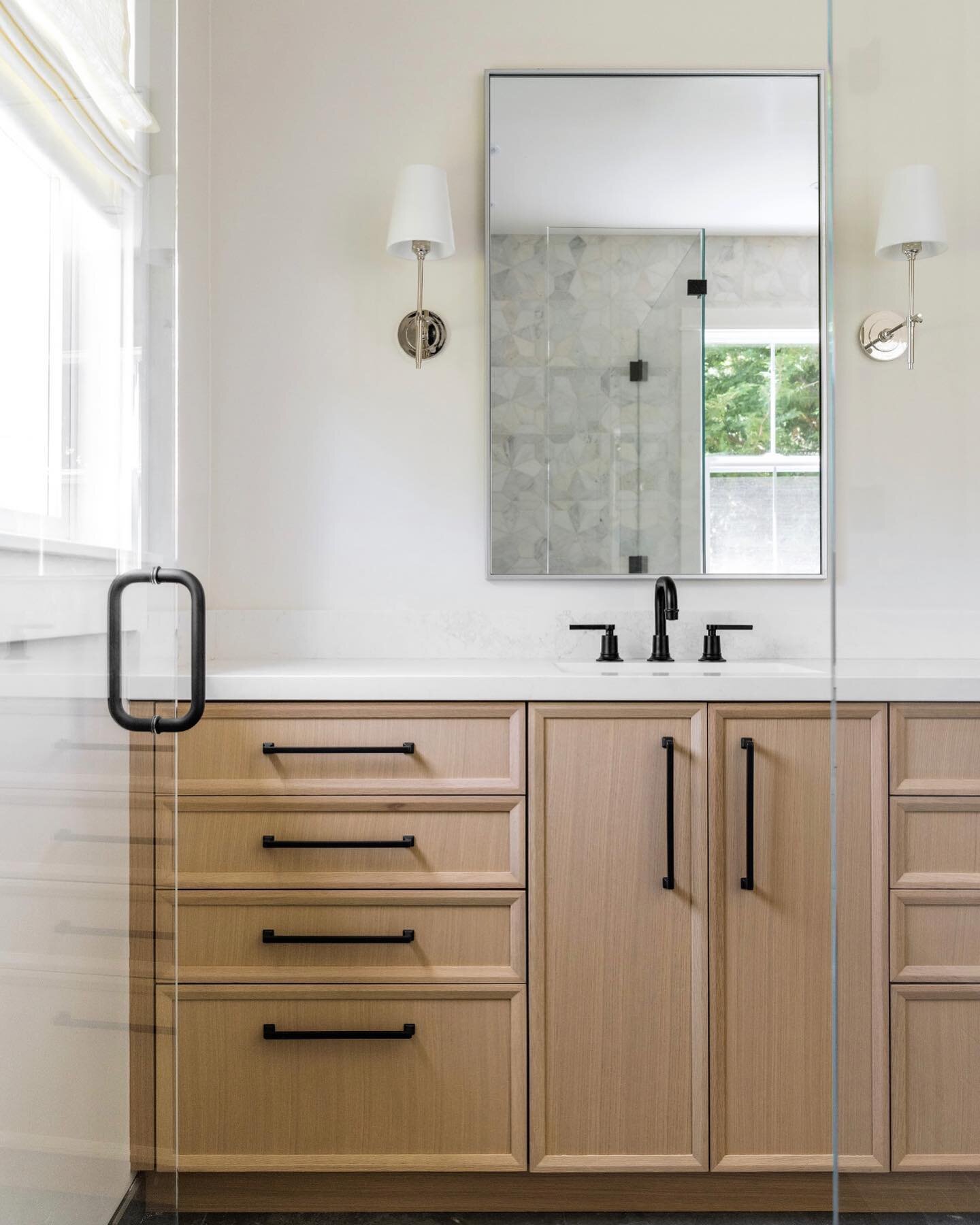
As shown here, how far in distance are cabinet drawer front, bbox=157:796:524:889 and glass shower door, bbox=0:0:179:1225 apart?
0.55 m

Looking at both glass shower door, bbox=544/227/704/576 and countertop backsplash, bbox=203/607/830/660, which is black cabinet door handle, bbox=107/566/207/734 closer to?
countertop backsplash, bbox=203/607/830/660

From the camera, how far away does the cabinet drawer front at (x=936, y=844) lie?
534 mm

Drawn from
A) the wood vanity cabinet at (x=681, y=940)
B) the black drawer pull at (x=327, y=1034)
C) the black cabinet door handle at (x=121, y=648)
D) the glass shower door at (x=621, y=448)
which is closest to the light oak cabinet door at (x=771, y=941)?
the wood vanity cabinet at (x=681, y=940)

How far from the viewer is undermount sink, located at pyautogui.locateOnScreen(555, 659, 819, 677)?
5.39ft

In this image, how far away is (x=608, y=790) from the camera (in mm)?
1605

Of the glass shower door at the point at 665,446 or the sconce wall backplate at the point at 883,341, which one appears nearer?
the sconce wall backplate at the point at 883,341

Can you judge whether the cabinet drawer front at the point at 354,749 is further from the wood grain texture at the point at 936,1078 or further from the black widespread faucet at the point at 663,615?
the wood grain texture at the point at 936,1078

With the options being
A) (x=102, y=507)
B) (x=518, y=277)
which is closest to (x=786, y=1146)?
(x=102, y=507)

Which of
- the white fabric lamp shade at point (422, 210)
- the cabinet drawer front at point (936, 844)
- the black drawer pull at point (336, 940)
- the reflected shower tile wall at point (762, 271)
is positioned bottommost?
the black drawer pull at point (336, 940)

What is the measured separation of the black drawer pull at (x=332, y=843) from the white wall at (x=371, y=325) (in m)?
0.62

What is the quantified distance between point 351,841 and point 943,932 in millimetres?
1184

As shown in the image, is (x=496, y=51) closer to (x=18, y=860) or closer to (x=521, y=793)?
(x=521, y=793)

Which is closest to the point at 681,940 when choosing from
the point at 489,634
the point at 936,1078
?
the point at 489,634

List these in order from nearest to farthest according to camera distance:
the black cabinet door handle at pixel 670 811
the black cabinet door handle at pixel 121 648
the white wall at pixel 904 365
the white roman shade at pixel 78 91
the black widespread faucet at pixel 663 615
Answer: the white wall at pixel 904 365
the white roman shade at pixel 78 91
the black cabinet door handle at pixel 121 648
the black cabinet door handle at pixel 670 811
the black widespread faucet at pixel 663 615
